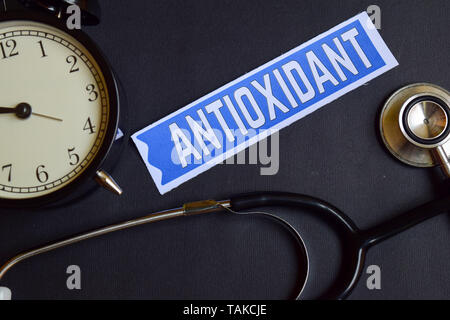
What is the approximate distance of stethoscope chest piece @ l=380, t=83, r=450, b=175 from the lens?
2.51 feet

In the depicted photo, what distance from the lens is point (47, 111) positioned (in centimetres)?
70

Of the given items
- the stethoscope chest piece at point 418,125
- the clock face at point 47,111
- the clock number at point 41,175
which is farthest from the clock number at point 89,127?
the stethoscope chest piece at point 418,125

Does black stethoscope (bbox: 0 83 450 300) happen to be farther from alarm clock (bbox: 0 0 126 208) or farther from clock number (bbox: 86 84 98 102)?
clock number (bbox: 86 84 98 102)

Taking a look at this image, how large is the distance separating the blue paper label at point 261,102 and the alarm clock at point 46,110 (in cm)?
14

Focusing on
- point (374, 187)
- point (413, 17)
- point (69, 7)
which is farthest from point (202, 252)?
point (413, 17)

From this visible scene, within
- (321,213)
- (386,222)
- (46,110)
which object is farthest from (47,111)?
(386,222)

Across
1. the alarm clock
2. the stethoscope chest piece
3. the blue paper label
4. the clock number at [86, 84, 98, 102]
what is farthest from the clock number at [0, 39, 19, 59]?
the stethoscope chest piece

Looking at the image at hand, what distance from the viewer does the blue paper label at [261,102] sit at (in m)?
0.82

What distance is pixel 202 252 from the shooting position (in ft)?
2.67

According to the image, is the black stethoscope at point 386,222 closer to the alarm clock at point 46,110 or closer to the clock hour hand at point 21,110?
the alarm clock at point 46,110

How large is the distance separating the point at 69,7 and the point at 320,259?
67 centimetres

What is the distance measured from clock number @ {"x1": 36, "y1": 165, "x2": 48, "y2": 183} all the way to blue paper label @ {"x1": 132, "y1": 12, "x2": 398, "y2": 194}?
186 millimetres

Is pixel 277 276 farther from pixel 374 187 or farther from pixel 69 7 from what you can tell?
pixel 69 7

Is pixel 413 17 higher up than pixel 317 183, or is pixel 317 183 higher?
pixel 413 17
